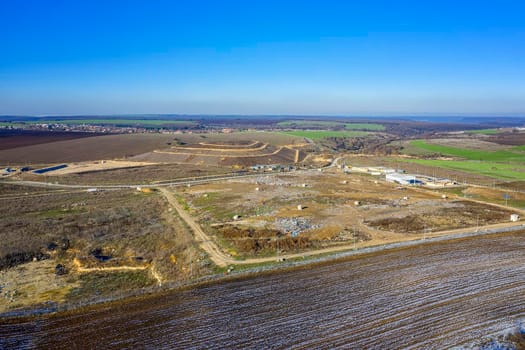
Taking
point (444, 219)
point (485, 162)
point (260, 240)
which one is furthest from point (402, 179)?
point (260, 240)

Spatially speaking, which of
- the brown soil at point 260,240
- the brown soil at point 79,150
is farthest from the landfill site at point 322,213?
the brown soil at point 79,150

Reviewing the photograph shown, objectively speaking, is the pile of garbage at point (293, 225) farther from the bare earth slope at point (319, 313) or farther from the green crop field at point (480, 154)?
the green crop field at point (480, 154)

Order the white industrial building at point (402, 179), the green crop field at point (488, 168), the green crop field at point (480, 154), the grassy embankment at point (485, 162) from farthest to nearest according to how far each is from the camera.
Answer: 1. the green crop field at point (480, 154)
2. the grassy embankment at point (485, 162)
3. the green crop field at point (488, 168)
4. the white industrial building at point (402, 179)

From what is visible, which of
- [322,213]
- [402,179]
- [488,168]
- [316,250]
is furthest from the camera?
[488,168]

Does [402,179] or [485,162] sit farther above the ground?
[485,162]

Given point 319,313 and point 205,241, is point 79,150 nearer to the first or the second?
point 205,241

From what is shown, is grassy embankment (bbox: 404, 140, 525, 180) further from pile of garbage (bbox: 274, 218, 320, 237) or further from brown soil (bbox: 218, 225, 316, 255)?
brown soil (bbox: 218, 225, 316, 255)

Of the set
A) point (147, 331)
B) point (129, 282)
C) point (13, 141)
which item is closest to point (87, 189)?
point (129, 282)

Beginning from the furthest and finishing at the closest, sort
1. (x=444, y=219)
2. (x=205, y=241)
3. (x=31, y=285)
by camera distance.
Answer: (x=444, y=219)
(x=205, y=241)
(x=31, y=285)

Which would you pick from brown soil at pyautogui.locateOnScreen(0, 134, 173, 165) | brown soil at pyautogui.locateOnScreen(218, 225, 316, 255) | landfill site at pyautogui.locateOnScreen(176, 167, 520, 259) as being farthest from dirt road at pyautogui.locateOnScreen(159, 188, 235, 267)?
brown soil at pyautogui.locateOnScreen(0, 134, 173, 165)
